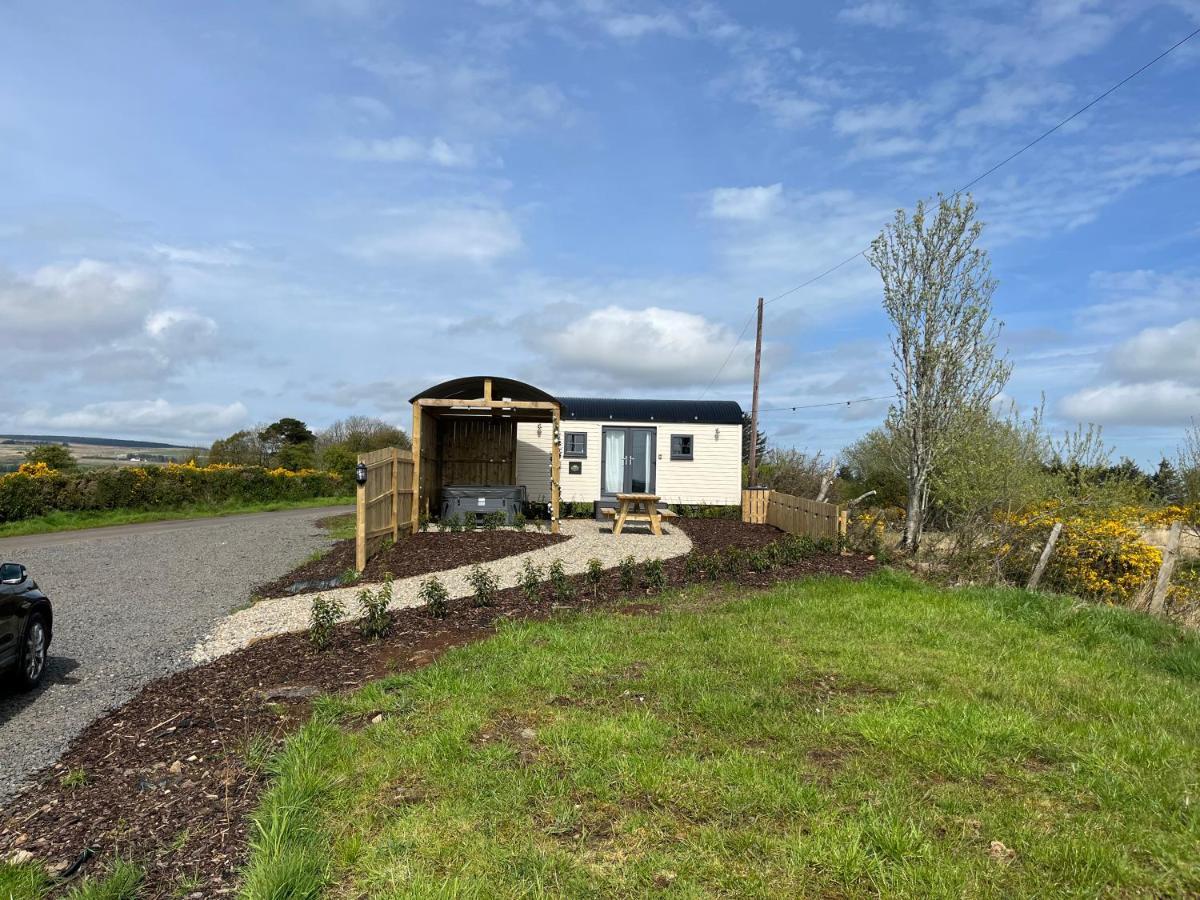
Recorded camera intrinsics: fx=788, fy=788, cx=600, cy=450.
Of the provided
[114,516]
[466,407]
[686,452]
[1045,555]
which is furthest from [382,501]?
[114,516]

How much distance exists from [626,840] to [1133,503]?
12.0m

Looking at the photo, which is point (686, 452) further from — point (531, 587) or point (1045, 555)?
point (531, 587)

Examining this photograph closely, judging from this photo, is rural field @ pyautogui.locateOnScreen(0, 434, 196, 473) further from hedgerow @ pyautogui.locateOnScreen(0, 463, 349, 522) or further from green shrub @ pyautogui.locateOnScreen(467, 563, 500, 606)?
green shrub @ pyautogui.locateOnScreen(467, 563, 500, 606)

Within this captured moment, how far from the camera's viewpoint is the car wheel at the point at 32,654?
18.0 ft

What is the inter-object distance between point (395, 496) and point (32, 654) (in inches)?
276

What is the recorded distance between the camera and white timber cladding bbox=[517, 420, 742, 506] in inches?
798

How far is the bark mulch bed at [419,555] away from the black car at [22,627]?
11.5ft

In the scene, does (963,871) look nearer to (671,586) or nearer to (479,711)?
(479,711)

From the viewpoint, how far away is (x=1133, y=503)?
11.9 metres

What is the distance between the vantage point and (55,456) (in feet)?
65.2

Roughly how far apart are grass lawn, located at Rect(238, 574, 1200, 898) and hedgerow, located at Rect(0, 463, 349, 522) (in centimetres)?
1607

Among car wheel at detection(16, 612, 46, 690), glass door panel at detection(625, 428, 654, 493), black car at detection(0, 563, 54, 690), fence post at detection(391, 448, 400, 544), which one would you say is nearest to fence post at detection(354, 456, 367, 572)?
fence post at detection(391, 448, 400, 544)

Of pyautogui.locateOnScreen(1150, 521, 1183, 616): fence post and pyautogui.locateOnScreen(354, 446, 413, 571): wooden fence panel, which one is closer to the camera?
pyautogui.locateOnScreen(1150, 521, 1183, 616): fence post

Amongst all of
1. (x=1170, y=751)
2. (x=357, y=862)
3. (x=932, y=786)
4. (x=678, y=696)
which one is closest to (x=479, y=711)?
(x=678, y=696)
